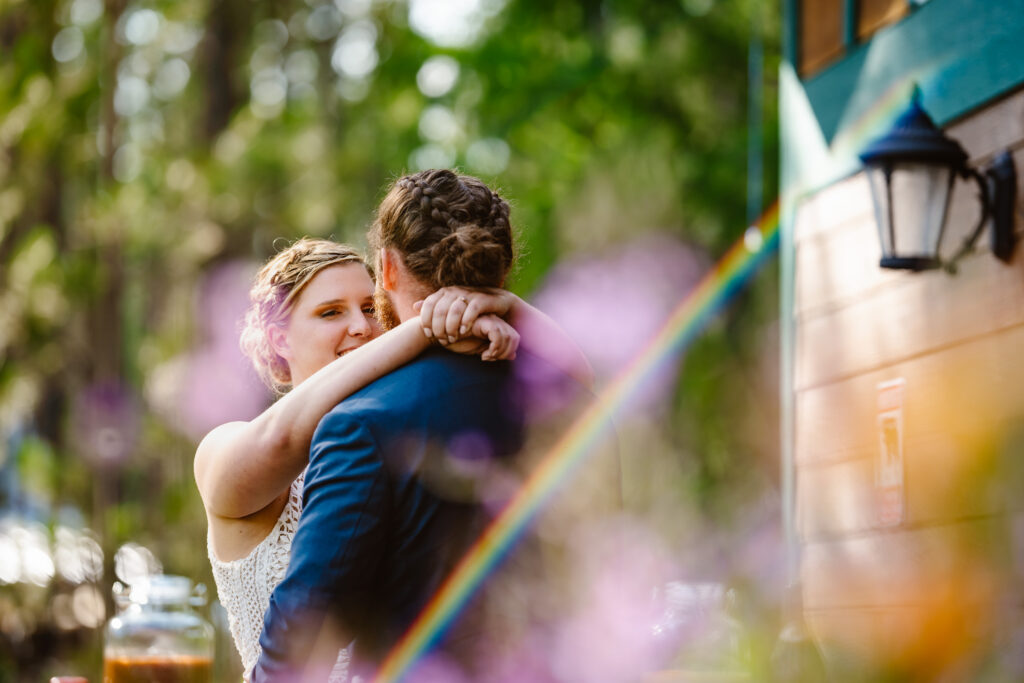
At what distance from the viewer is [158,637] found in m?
3.16

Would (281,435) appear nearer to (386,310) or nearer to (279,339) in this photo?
(386,310)

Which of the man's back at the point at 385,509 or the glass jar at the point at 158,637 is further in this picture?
the glass jar at the point at 158,637

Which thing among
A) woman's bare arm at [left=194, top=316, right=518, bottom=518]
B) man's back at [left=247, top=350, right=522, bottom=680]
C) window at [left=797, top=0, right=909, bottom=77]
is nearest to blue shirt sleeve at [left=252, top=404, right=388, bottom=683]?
man's back at [left=247, top=350, right=522, bottom=680]

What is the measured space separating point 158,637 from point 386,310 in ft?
4.28

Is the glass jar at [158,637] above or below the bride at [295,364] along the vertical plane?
below

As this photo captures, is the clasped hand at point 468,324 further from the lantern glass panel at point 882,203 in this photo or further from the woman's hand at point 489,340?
the lantern glass panel at point 882,203

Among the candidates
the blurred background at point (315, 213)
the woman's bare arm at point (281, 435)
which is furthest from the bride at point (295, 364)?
the blurred background at point (315, 213)

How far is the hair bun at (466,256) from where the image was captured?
85.8 inches

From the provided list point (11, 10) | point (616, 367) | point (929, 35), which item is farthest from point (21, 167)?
point (929, 35)

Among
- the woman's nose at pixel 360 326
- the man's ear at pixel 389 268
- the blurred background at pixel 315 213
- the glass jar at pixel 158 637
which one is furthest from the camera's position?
the blurred background at pixel 315 213

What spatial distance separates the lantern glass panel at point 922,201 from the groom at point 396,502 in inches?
87.8

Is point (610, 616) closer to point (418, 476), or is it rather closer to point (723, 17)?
point (418, 476)

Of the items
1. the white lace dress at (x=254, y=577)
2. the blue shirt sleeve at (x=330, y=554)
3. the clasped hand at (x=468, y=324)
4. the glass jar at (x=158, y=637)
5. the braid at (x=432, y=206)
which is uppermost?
the braid at (x=432, y=206)

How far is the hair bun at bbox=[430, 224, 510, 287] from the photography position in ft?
7.15
